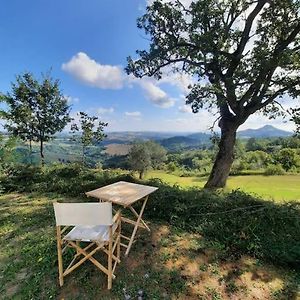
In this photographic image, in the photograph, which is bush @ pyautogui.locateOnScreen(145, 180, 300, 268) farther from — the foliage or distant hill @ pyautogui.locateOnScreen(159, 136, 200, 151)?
distant hill @ pyautogui.locateOnScreen(159, 136, 200, 151)

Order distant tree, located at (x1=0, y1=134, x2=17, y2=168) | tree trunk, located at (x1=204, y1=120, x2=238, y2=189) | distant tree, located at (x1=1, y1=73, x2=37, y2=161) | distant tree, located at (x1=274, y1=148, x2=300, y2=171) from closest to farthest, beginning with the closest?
1. distant tree, located at (x1=0, y1=134, x2=17, y2=168)
2. tree trunk, located at (x1=204, y1=120, x2=238, y2=189)
3. distant tree, located at (x1=1, y1=73, x2=37, y2=161)
4. distant tree, located at (x1=274, y1=148, x2=300, y2=171)

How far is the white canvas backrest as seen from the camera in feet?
8.42

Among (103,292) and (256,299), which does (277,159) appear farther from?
(103,292)

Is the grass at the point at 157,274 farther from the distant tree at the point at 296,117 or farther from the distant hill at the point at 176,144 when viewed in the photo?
the distant hill at the point at 176,144

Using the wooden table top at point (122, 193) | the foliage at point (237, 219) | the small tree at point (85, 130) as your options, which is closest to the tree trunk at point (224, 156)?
the foliage at point (237, 219)

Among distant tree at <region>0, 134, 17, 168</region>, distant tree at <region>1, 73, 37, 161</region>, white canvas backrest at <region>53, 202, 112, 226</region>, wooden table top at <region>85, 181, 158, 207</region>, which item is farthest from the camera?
distant tree at <region>1, 73, 37, 161</region>

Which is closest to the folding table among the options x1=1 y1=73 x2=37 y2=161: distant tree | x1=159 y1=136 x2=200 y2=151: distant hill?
x1=1 y1=73 x2=37 y2=161: distant tree

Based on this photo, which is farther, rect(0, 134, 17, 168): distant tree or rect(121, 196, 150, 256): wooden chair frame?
rect(0, 134, 17, 168): distant tree

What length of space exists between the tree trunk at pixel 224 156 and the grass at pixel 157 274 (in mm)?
3956

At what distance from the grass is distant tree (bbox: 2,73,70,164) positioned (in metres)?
6.23

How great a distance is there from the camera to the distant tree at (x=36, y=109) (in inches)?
364

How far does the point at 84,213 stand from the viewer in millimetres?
2596

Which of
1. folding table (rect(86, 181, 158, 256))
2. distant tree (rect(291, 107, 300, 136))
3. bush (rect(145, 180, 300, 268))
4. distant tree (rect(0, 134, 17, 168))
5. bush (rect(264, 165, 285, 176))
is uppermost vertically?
distant tree (rect(291, 107, 300, 136))

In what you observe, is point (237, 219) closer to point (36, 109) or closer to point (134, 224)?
point (134, 224)
